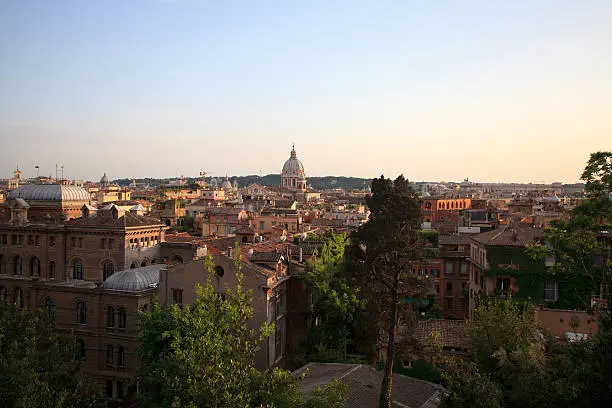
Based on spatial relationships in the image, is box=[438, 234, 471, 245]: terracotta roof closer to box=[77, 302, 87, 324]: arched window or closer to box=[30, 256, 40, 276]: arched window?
box=[77, 302, 87, 324]: arched window

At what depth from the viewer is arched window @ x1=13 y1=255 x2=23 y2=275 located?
4231cm

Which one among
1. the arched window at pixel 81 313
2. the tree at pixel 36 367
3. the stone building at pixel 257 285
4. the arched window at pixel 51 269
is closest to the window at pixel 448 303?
the stone building at pixel 257 285

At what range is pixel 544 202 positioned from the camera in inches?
3509

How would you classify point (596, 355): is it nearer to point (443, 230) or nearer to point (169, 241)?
point (169, 241)

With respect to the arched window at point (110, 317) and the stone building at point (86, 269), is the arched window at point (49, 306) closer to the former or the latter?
the stone building at point (86, 269)

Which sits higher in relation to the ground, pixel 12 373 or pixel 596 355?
pixel 596 355

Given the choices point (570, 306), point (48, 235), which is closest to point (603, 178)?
point (570, 306)

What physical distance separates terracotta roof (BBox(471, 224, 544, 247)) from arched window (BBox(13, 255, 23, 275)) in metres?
32.0

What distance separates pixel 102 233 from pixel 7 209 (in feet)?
33.2

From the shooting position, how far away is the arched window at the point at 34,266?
41.8 meters

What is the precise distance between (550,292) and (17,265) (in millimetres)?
35950

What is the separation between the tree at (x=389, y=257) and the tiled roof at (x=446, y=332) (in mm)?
4995

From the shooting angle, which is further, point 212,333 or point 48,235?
point 48,235

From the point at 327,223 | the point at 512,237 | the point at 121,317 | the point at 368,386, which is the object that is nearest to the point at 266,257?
the point at 121,317
